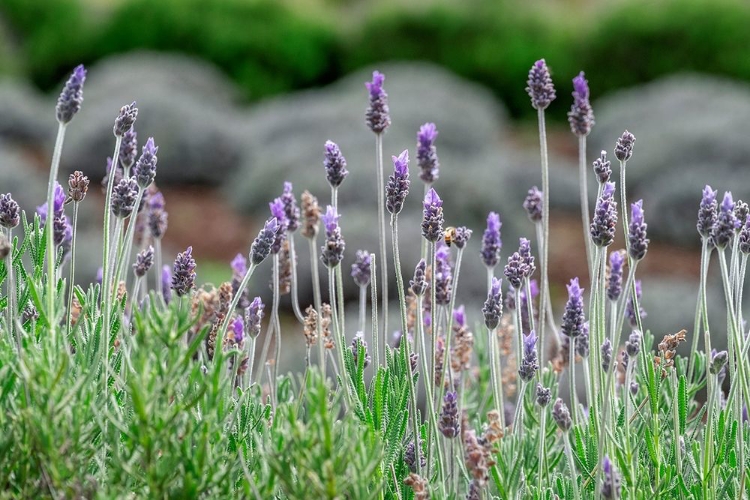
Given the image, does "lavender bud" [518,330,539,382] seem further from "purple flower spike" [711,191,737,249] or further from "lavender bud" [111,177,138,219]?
"lavender bud" [111,177,138,219]

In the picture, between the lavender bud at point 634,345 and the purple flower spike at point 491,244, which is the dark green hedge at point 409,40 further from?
the lavender bud at point 634,345

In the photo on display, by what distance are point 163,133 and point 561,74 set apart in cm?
579

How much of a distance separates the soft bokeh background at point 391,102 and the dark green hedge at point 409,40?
0.09 ft

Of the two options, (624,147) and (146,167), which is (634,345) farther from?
(146,167)

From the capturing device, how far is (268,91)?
13.1 m

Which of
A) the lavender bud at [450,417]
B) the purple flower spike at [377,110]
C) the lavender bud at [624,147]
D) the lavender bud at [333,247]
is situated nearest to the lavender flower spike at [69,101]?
the lavender bud at [333,247]

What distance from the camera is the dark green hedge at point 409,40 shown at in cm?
1245

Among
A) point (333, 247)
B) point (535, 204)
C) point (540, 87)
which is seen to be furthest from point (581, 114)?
point (333, 247)

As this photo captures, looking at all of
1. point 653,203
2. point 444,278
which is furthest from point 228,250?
point 444,278

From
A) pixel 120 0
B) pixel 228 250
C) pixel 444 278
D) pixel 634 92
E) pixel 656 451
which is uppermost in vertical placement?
pixel 120 0

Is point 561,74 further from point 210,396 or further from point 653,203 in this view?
point 210,396

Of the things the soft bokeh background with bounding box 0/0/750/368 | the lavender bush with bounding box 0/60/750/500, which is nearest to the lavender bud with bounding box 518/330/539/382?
the lavender bush with bounding box 0/60/750/500

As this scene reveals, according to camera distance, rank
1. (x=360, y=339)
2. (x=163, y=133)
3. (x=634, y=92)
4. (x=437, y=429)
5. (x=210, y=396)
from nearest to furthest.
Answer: (x=210, y=396)
(x=437, y=429)
(x=360, y=339)
(x=163, y=133)
(x=634, y=92)

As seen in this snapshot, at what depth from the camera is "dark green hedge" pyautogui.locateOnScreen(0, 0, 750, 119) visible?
490 inches
